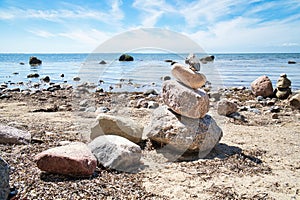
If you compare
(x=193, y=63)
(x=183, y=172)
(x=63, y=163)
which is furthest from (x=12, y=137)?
(x=193, y=63)

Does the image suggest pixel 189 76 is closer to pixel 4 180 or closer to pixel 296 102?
pixel 4 180

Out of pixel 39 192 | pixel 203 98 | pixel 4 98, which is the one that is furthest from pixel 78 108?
pixel 39 192

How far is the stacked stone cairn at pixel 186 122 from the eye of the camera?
201 inches

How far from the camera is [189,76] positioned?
5.20 metres

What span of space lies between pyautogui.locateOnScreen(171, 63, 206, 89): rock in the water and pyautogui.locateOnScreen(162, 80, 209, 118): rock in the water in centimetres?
12

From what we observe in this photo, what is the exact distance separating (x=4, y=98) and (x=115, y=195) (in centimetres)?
1073

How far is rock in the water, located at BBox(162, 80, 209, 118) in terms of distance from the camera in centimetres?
511

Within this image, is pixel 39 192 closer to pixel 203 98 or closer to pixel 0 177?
pixel 0 177

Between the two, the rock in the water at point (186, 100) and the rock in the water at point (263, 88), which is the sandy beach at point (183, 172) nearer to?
the rock in the water at point (186, 100)

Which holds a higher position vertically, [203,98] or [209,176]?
[203,98]

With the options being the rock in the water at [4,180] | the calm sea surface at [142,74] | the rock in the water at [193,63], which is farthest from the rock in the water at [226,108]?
the rock in the water at [4,180]

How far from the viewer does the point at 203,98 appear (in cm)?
515

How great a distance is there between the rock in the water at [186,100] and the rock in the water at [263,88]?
836 centimetres

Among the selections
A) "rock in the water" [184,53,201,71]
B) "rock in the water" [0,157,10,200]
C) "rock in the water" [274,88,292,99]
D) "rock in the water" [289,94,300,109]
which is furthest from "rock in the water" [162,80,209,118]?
"rock in the water" [274,88,292,99]
